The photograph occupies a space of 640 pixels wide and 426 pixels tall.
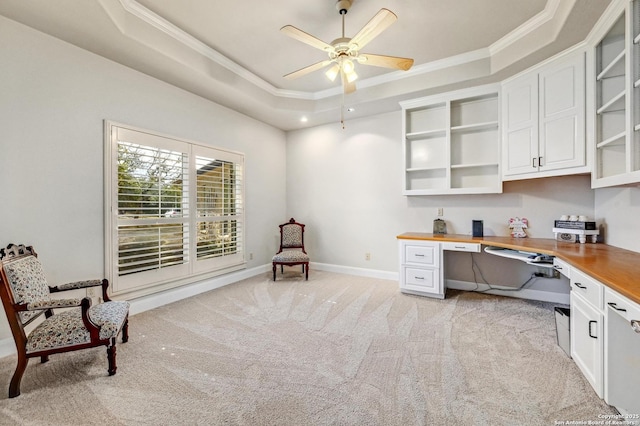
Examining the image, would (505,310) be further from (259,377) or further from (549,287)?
(259,377)

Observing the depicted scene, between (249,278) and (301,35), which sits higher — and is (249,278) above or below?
below

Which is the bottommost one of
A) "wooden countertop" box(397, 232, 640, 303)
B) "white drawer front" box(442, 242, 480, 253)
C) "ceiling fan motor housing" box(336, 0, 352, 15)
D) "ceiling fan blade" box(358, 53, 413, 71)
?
"white drawer front" box(442, 242, 480, 253)

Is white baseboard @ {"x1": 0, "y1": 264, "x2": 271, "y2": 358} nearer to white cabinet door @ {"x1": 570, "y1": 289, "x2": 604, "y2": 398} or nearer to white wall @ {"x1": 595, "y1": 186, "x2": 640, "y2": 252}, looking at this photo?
white cabinet door @ {"x1": 570, "y1": 289, "x2": 604, "y2": 398}

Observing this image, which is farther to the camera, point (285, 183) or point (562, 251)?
point (285, 183)

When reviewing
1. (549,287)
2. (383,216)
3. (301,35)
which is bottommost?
(549,287)

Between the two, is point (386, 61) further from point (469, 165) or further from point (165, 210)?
point (165, 210)

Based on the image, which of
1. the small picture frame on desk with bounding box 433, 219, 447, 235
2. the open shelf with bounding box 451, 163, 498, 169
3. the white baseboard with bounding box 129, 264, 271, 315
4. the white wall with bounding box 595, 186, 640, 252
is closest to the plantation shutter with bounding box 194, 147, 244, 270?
the white baseboard with bounding box 129, 264, 271, 315

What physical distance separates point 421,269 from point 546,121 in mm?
2242

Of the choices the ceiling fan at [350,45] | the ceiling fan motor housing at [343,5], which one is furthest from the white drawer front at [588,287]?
the ceiling fan motor housing at [343,5]

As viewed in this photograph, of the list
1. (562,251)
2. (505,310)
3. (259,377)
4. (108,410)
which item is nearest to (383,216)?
(505,310)

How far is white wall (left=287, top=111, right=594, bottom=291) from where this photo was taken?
11.5 feet

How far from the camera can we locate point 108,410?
1679mm

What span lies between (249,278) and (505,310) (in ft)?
12.2

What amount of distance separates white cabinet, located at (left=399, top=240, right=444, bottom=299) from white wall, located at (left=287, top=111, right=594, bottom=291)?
69 cm
